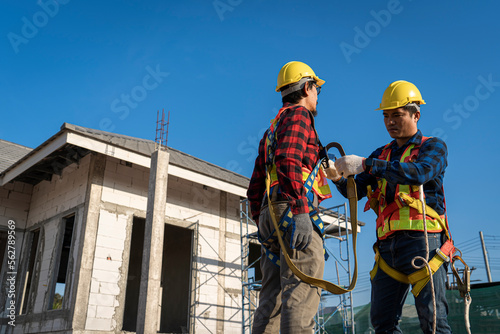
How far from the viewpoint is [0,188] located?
12.9 metres

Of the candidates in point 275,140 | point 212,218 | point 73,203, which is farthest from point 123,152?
point 275,140

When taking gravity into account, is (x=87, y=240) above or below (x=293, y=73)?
above

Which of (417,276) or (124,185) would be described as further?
(124,185)

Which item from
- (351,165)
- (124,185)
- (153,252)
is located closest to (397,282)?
(351,165)

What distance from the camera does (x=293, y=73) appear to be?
3.27m

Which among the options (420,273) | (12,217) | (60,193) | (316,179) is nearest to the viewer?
(420,273)

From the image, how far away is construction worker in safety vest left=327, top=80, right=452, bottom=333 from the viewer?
8.51 ft

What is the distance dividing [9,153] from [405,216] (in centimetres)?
1597

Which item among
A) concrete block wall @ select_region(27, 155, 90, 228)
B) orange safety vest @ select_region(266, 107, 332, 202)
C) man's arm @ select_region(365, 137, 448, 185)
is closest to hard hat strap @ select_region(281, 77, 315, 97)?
orange safety vest @ select_region(266, 107, 332, 202)

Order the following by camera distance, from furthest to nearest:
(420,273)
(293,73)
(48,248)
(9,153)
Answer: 1. (9,153)
2. (48,248)
3. (293,73)
4. (420,273)

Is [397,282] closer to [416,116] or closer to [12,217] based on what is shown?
[416,116]

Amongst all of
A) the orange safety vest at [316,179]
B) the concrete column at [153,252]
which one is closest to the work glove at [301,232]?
the orange safety vest at [316,179]

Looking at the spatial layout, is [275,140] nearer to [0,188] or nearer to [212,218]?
[212,218]

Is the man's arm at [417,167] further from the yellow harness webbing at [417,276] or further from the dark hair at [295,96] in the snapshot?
the dark hair at [295,96]
